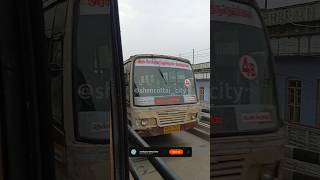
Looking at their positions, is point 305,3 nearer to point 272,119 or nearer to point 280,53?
point 280,53

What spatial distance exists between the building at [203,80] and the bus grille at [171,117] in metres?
0.69

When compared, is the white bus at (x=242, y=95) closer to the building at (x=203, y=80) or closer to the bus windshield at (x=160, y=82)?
the building at (x=203, y=80)

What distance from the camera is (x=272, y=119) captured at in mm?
1433

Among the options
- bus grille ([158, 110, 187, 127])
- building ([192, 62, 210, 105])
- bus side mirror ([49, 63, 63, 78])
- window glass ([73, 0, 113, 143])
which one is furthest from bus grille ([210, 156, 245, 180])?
bus grille ([158, 110, 187, 127])

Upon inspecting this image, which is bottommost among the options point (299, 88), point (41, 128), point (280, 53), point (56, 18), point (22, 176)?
point (22, 176)

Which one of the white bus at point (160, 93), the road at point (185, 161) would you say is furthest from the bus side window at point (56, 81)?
the road at point (185, 161)

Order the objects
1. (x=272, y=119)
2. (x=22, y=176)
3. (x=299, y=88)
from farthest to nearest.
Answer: (x=22, y=176)
(x=272, y=119)
(x=299, y=88)

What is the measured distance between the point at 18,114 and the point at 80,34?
1.25ft

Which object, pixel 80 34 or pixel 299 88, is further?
pixel 80 34

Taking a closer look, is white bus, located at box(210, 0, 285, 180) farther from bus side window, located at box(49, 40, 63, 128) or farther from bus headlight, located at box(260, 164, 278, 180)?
bus side window, located at box(49, 40, 63, 128)

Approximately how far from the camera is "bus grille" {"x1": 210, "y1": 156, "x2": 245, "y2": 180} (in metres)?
1.47

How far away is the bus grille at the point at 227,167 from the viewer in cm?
147

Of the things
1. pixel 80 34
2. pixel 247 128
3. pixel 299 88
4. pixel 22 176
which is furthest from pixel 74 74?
pixel 299 88

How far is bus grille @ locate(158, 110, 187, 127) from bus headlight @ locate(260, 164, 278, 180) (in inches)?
41.4
